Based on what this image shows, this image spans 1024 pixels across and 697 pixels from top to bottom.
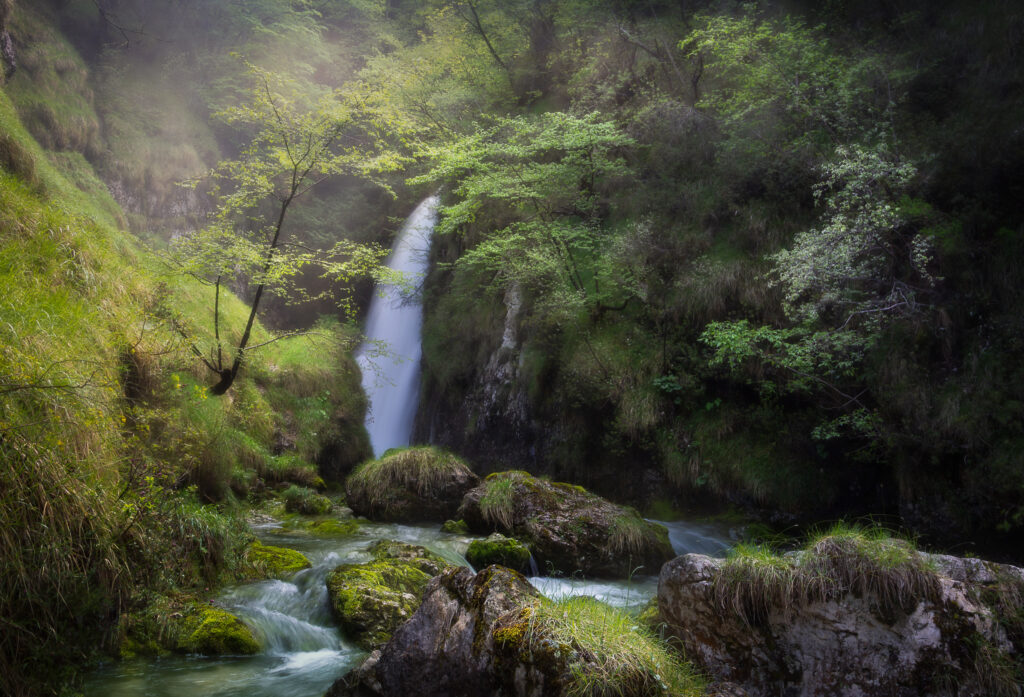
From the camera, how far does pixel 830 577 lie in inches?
149

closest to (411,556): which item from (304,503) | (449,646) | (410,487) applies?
(449,646)

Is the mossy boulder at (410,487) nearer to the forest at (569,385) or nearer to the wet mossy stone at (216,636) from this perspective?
the forest at (569,385)

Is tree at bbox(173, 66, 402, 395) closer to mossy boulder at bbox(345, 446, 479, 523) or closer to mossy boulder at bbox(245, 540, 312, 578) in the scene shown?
mossy boulder at bbox(345, 446, 479, 523)

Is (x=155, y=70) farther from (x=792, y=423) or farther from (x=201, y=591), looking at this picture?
(x=792, y=423)

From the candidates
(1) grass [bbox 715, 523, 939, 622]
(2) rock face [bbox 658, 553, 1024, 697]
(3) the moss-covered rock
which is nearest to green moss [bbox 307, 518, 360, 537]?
(3) the moss-covered rock

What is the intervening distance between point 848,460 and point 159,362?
10.5 m

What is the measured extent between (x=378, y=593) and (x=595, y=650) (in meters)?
3.04

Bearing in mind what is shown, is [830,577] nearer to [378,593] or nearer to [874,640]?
[874,640]

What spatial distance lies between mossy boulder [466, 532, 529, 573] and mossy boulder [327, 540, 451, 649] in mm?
640

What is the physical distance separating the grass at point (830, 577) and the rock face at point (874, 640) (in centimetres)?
2

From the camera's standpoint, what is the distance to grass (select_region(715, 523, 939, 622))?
12.1 feet

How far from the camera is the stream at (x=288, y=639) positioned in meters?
3.99

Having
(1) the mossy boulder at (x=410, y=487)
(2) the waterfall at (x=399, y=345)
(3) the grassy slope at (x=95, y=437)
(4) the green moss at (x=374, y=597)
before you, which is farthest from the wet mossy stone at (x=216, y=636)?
(2) the waterfall at (x=399, y=345)

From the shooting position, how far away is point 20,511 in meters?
3.38
